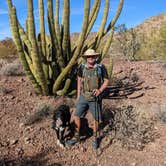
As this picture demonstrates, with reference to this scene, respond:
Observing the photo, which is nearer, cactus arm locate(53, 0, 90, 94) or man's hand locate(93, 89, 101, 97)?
man's hand locate(93, 89, 101, 97)

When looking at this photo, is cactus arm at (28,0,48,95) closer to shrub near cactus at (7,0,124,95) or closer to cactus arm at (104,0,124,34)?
shrub near cactus at (7,0,124,95)

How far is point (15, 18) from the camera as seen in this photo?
22.1 feet

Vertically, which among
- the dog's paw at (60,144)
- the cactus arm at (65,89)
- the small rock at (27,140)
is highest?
the cactus arm at (65,89)

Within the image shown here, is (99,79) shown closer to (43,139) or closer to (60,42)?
(43,139)

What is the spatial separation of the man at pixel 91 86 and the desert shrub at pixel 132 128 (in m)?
0.49

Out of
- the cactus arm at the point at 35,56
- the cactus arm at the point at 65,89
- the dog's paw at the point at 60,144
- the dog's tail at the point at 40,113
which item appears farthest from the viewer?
the cactus arm at the point at 65,89

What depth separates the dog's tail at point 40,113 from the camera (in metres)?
7.08

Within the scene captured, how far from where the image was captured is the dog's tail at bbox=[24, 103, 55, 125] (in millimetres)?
7078

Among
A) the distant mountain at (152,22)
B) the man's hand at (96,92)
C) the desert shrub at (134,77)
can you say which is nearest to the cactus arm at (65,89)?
the man's hand at (96,92)

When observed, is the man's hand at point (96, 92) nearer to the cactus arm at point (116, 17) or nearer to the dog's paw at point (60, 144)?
the dog's paw at point (60, 144)

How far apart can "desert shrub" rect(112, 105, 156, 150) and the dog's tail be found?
1.39 m

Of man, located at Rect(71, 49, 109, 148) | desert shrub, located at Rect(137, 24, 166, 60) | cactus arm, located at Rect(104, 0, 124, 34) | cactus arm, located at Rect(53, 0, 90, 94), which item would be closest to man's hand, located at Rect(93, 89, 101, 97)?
man, located at Rect(71, 49, 109, 148)

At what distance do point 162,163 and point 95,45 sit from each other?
3.70m

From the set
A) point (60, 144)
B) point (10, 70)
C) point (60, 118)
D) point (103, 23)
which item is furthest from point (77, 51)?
point (10, 70)
